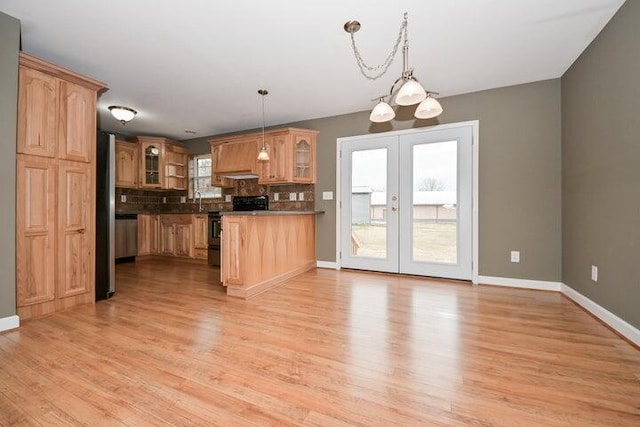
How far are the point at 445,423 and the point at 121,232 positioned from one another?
555 cm

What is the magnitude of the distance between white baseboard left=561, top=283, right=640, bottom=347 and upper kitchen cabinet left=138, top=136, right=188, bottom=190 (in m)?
6.46

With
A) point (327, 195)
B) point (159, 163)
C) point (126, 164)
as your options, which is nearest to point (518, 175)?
point (327, 195)

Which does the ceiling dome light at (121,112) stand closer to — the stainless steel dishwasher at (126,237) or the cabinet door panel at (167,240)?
the stainless steel dishwasher at (126,237)

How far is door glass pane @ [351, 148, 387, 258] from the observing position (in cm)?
398

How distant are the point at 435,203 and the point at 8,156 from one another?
431 cm

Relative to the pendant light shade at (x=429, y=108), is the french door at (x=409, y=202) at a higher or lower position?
lower

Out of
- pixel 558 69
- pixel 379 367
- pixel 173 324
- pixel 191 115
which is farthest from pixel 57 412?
pixel 558 69

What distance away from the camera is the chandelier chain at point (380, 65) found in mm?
2277

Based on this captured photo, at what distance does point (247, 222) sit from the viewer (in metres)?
2.88

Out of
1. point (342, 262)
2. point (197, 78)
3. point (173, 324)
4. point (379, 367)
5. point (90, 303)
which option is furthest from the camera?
point (342, 262)

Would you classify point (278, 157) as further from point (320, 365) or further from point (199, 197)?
point (320, 365)

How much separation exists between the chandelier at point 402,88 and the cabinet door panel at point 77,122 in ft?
8.55

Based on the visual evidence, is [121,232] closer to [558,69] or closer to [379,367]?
[379,367]

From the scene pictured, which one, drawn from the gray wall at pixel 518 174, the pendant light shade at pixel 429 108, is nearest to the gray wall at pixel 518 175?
the gray wall at pixel 518 174
